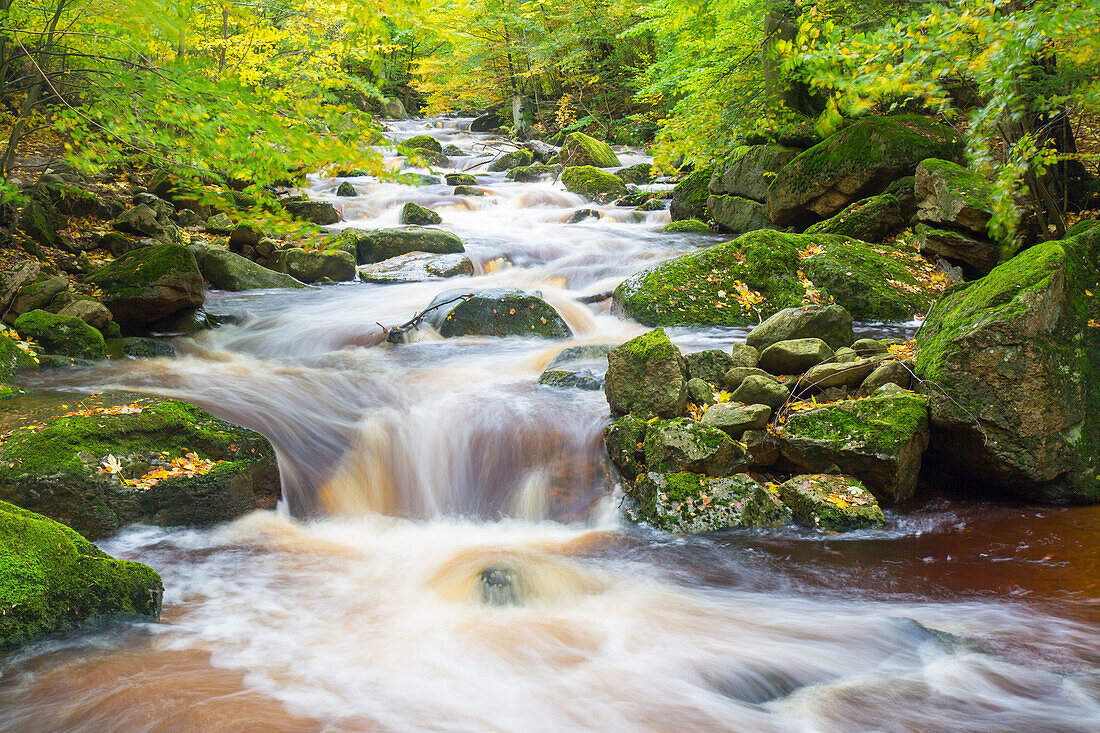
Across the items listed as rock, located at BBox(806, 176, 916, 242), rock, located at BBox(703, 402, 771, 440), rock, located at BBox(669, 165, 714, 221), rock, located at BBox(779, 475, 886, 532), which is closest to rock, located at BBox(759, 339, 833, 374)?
rock, located at BBox(703, 402, 771, 440)

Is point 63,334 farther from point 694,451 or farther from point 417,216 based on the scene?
point 417,216

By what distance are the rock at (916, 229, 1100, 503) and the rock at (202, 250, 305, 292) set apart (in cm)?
965

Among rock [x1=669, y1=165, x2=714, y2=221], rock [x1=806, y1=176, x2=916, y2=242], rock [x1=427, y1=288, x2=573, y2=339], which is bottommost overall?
rock [x1=427, y1=288, x2=573, y2=339]

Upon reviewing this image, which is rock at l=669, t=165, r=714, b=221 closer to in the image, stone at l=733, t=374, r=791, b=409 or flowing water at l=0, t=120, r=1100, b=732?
flowing water at l=0, t=120, r=1100, b=732

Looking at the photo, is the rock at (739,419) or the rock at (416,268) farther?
the rock at (416,268)

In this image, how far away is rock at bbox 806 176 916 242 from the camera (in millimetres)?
10375

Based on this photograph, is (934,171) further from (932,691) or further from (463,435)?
(932,691)

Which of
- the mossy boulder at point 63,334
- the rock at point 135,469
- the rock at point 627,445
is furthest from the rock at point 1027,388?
the mossy boulder at point 63,334

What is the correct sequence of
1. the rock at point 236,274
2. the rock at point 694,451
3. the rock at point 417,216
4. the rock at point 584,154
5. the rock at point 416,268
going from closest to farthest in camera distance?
the rock at point 694,451
the rock at point 236,274
the rock at point 416,268
the rock at point 417,216
the rock at point 584,154

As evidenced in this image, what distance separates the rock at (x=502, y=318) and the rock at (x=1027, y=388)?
4.79m

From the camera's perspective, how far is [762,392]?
5504 mm

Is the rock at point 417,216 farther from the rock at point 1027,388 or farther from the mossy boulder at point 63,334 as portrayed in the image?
the rock at point 1027,388

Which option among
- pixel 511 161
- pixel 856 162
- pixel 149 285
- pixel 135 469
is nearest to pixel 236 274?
pixel 149 285

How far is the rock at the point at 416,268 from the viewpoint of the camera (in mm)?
11602
